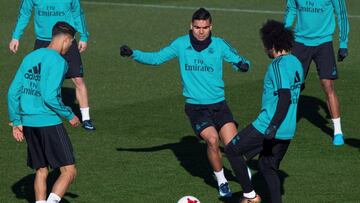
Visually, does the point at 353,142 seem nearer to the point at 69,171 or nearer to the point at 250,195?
the point at 250,195

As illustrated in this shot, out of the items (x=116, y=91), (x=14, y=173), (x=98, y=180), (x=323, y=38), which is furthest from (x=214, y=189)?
(x=116, y=91)

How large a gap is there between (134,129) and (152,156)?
1607mm

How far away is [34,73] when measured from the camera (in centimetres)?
1184

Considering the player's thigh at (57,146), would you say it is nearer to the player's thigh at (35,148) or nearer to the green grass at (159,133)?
the player's thigh at (35,148)

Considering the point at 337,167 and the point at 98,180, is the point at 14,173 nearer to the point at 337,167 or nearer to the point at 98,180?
the point at 98,180

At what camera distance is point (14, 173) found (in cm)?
1453

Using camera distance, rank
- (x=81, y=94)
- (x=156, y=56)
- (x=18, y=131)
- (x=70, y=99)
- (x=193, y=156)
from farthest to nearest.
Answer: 1. (x=70, y=99)
2. (x=81, y=94)
3. (x=193, y=156)
4. (x=156, y=56)
5. (x=18, y=131)

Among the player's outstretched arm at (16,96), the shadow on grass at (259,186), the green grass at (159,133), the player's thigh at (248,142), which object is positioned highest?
the player's outstretched arm at (16,96)

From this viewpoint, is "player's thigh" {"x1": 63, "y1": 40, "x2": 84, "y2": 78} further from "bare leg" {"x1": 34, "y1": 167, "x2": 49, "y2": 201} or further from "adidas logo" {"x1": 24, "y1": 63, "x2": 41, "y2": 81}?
"adidas logo" {"x1": 24, "y1": 63, "x2": 41, "y2": 81}

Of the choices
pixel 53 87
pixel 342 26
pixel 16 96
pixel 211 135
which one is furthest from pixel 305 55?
pixel 16 96

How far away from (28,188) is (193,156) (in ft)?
8.77

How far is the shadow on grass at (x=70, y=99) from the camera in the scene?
61.8 feet

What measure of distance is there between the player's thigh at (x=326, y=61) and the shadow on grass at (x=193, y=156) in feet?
7.05

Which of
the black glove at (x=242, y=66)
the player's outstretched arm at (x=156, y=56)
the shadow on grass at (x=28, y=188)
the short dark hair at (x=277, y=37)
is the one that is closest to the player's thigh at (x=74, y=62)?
the shadow on grass at (x=28, y=188)
